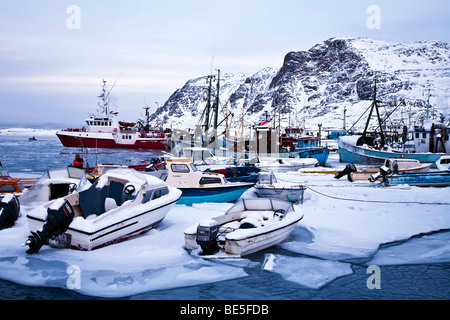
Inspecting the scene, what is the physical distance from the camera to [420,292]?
6.74 m

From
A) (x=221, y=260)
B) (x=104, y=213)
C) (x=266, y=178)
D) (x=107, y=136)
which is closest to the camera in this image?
(x=221, y=260)

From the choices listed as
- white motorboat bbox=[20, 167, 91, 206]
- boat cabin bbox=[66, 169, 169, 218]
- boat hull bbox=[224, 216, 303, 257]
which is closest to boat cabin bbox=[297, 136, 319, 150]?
white motorboat bbox=[20, 167, 91, 206]

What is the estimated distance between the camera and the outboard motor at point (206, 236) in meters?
8.41

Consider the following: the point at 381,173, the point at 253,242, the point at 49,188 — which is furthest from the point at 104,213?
the point at 381,173

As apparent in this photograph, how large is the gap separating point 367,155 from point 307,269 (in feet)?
95.8

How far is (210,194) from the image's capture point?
14.9 metres

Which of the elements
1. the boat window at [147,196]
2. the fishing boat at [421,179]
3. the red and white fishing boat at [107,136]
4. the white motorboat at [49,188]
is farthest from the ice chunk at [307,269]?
the red and white fishing boat at [107,136]

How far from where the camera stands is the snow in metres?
7.27

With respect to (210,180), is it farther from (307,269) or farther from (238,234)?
(307,269)

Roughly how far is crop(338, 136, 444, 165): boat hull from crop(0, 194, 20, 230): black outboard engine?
2795 centimetres
